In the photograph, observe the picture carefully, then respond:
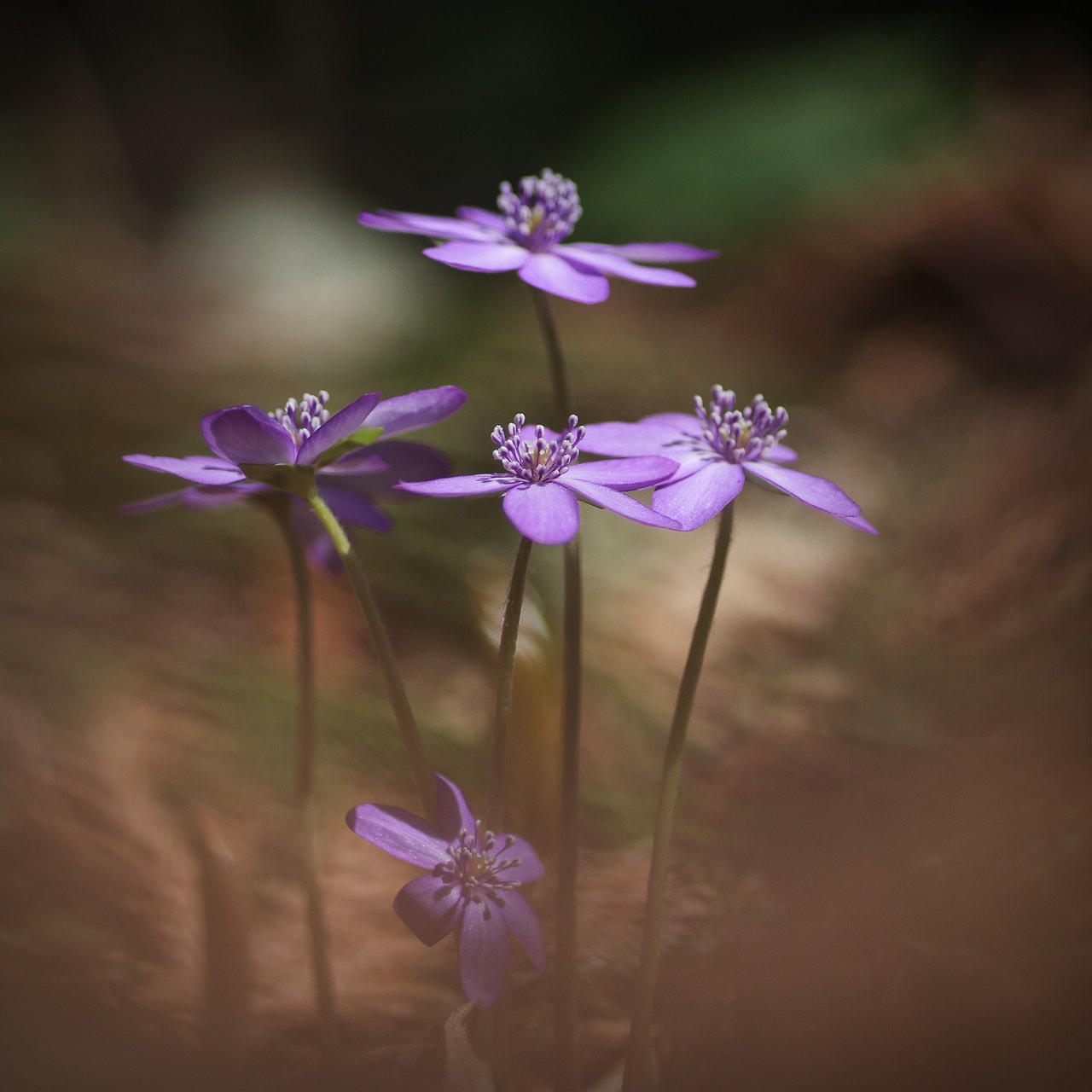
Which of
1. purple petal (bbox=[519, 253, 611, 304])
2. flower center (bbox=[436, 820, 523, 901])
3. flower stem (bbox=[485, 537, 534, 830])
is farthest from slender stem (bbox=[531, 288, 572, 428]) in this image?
flower center (bbox=[436, 820, 523, 901])

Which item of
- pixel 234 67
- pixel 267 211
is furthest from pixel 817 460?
pixel 234 67

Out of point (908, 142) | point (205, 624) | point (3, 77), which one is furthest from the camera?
point (3, 77)

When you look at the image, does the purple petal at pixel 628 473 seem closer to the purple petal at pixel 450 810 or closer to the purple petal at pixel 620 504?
the purple petal at pixel 620 504

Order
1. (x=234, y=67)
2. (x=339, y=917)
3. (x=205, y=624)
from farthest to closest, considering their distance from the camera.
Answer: (x=234, y=67) < (x=205, y=624) < (x=339, y=917)

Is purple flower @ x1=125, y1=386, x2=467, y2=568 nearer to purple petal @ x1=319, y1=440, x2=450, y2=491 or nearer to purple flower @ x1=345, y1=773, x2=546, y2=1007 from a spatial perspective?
purple petal @ x1=319, y1=440, x2=450, y2=491

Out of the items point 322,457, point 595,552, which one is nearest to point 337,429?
point 322,457

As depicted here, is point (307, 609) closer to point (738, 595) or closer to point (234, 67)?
point (738, 595)
